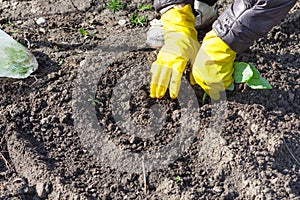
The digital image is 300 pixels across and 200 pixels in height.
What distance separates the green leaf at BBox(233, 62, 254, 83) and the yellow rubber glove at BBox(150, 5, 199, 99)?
198mm

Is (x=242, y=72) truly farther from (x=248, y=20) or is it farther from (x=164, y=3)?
(x=164, y=3)

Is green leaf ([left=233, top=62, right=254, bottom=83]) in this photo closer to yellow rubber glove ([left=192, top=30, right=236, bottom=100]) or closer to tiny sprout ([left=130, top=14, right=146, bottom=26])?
yellow rubber glove ([left=192, top=30, right=236, bottom=100])

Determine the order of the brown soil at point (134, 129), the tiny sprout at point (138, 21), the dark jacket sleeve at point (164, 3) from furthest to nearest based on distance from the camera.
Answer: the tiny sprout at point (138, 21) < the dark jacket sleeve at point (164, 3) < the brown soil at point (134, 129)

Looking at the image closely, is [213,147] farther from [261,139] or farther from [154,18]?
[154,18]

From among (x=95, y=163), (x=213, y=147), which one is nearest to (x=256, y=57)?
(x=213, y=147)

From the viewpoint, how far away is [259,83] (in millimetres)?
2525

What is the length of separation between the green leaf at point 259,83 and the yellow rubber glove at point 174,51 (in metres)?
0.28

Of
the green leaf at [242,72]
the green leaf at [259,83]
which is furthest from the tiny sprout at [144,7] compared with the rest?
the green leaf at [259,83]

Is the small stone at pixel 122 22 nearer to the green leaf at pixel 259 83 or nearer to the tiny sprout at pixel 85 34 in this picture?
the tiny sprout at pixel 85 34

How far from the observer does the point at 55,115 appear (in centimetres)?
257

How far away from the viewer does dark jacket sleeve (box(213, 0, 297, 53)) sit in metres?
2.37

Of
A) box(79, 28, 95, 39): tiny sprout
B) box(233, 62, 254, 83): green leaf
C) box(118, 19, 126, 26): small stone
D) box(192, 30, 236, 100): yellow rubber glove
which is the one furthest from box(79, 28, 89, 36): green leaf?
box(233, 62, 254, 83): green leaf

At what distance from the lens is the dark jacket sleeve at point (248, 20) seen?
7.77 feet

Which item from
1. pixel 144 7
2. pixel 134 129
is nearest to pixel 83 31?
pixel 144 7
